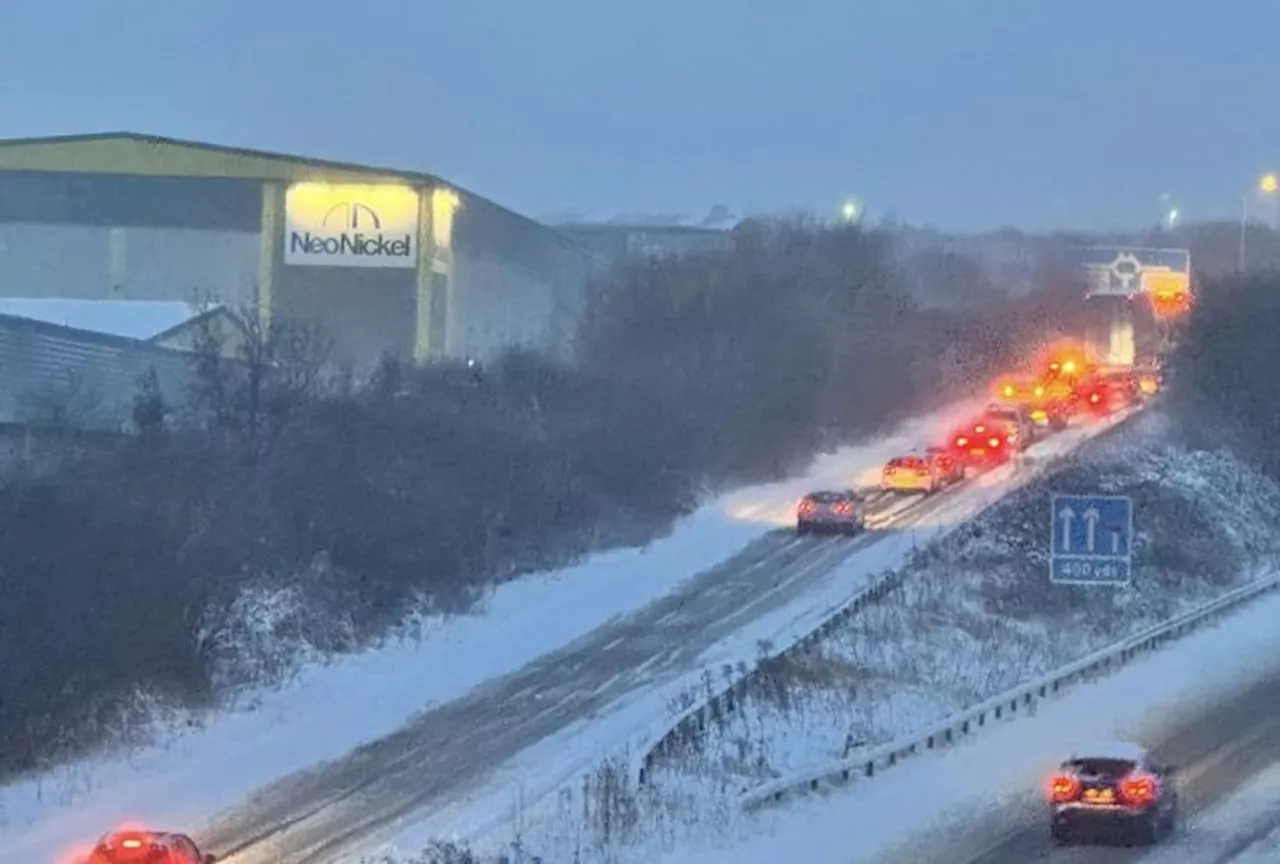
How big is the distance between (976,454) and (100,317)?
29.5 metres

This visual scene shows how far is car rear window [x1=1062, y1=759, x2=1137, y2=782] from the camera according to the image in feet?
91.7

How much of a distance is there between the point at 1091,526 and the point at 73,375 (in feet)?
101

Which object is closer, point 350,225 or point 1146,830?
point 1146,830

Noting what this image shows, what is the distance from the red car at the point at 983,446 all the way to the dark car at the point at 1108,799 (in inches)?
1814

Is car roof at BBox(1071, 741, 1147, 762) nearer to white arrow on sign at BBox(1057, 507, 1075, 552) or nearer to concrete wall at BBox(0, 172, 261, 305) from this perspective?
white arrow on sign at BBox(1057, 507, 1075, 552)

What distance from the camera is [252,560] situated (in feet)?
146

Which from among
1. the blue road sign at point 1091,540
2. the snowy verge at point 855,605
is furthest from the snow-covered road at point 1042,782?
the blue road sign at point 1091,540

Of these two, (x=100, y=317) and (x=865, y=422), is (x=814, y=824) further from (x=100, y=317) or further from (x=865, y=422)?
(x=865, y=422)

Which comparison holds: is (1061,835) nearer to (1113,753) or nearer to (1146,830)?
(1146,830)

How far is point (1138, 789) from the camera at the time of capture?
2798cm

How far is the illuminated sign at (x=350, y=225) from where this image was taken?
2958 inches

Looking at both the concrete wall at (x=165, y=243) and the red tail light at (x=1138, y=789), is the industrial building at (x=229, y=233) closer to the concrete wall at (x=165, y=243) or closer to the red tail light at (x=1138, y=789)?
the concrete wall at (x=165, y=243)

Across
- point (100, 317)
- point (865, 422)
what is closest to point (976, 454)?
point (865, 422)

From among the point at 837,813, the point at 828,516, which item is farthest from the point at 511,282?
the point at 837,813
